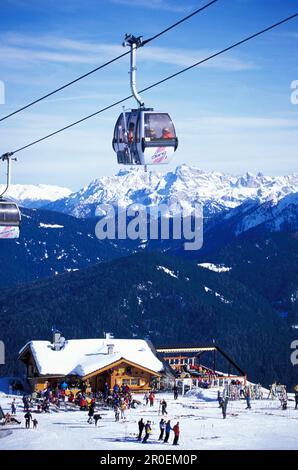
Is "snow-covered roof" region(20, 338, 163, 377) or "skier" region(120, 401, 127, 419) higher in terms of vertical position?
"snow-covered roof" region(20, 338, 163, 377)

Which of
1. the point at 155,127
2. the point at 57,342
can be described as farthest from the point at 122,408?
the point at 155,127

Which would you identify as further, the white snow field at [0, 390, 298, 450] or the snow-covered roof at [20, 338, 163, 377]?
the snow-covered roof at [20, 338, 163, 377]

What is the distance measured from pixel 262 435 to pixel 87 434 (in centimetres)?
794

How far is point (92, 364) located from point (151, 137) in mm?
37345

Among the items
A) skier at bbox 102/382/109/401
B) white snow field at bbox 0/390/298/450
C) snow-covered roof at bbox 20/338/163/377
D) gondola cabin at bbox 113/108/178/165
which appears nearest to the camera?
gondola cabin at bbox 113/108/178/165

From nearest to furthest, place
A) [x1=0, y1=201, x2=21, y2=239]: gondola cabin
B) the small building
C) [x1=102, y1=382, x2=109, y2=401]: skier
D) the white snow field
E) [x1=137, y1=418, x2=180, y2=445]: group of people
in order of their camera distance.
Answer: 1. [x1=0, y1=201, x2=21, y2=239]: gondola cabin
2. the white snow field
3. [x1=137, y1=418, x2=180, y2=445]: group of people
4. [x1=102, y1=382, x2=109, y2=401]: skier
5. the small building

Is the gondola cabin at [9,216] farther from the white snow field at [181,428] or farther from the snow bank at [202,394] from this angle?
the snow bank at [202,394]

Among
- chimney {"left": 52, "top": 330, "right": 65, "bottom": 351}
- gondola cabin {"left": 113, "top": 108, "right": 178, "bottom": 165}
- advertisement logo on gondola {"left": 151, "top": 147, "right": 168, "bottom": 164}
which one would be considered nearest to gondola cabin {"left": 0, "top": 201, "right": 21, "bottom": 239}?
gondola cabin {"left": 113, "top": 108, "right": 178, "bottom": 165}

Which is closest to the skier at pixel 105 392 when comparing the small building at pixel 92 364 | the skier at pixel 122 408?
the small building at pixel 92 364

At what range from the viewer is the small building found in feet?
192

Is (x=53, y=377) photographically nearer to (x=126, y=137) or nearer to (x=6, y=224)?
(x=6, y=224)

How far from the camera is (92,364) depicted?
5891 cm

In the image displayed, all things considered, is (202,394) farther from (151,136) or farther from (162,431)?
(151,136)

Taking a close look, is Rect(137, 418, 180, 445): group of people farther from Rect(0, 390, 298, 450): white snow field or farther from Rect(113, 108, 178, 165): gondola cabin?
Rect(113, 108, 178, 165): gondola cabin
